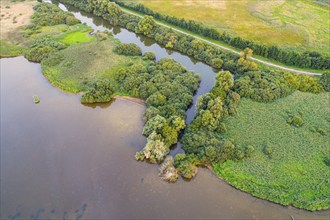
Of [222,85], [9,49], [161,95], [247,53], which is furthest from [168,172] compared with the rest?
[9,49]

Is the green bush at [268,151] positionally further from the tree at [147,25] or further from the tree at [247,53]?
the tree at [147,25]

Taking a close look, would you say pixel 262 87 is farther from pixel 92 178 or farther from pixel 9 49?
pixel 9 49

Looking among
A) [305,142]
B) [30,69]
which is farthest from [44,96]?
[305,142]

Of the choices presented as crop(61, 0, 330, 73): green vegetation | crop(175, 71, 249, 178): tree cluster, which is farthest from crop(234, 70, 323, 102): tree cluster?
crop(61, 0, 330, 73): green vegetation

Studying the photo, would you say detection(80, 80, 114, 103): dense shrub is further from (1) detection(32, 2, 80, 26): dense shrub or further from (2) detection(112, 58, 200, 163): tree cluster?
(1) detection(32, 2, 80, 26): dense shrub

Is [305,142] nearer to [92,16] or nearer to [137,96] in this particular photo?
[137,96]

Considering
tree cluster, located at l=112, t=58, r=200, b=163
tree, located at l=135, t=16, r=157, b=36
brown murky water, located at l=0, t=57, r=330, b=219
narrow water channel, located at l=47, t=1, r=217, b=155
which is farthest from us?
tree, located at l=135, t=16, r=157, b=36

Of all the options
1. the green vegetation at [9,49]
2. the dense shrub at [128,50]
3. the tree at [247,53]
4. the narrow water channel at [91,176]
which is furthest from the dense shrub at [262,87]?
the green vegetation at [9,49]
